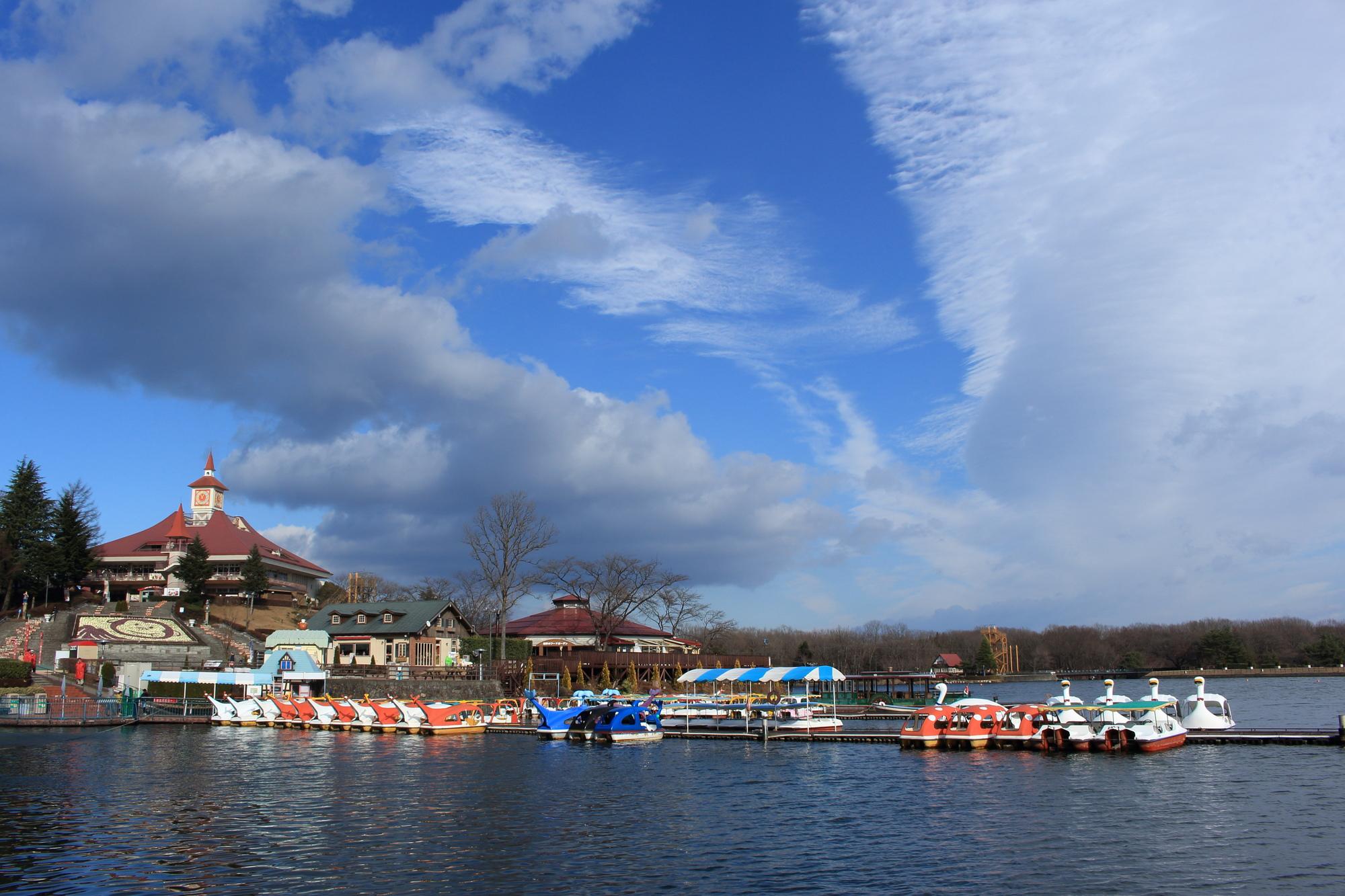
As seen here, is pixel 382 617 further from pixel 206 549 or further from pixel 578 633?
pixel 206 549

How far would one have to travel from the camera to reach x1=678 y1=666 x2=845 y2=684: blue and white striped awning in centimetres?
6069

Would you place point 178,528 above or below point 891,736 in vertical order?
above

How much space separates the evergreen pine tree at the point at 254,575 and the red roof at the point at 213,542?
3487 mm

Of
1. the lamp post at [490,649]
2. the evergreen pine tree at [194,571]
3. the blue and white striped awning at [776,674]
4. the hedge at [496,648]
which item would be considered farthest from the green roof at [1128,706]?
the evergreen pine tree at [194,571]

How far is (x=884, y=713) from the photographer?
74500mm

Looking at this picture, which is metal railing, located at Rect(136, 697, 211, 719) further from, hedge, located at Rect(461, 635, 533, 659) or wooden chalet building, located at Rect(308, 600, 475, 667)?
hedge, located at Rect(461, 635, 533, 659)

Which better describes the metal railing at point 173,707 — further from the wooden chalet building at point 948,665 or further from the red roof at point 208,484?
the wooden chalet building at point 948,665

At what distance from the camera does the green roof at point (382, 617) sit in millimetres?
89000

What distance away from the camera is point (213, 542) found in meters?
118

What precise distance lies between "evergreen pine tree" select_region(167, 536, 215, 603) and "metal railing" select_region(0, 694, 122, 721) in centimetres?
3927

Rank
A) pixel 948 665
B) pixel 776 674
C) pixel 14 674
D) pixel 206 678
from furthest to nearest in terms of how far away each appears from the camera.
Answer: pixel 948 665, pixel 206 678, pixel 14 674, pixel 776 674

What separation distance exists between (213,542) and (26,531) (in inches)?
867

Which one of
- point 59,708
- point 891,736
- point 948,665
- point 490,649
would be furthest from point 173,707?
point 948,665

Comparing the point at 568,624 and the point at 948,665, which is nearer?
the point at 568,624
